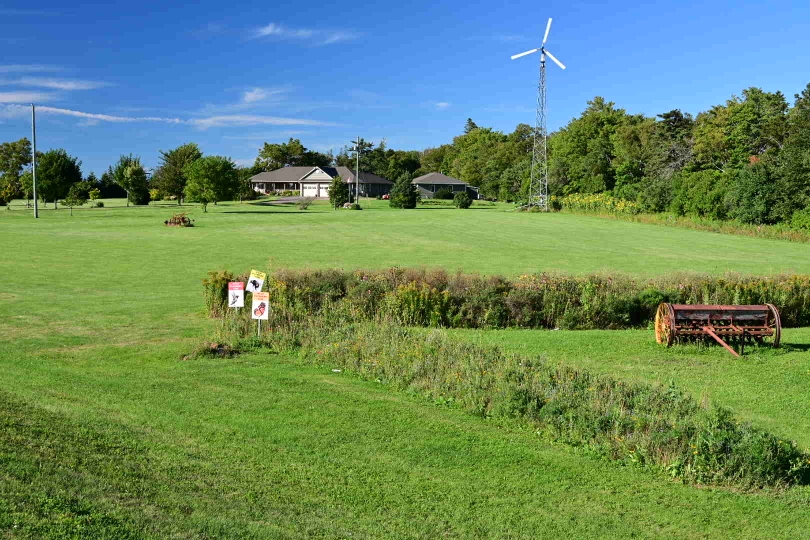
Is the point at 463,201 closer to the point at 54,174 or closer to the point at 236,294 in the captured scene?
the point at 54,174

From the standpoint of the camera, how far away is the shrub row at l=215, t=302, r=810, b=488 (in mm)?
8039

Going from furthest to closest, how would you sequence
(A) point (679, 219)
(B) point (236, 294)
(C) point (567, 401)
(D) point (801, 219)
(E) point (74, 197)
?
1. (E) point (74, 197)
2. (A) point (679, 219)
3. (D) point (801, 219)
4. (B) point (236, 294)
5. (C) point (567, 401)

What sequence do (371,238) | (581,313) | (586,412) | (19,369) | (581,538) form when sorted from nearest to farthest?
(581,538) < (586,412) < (19,369) < (581,313) < (371,238)

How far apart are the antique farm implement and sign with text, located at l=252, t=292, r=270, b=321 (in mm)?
8674

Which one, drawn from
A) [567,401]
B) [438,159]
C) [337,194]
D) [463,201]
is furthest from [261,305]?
[438,159]

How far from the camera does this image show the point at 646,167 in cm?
8212

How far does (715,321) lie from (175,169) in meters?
93.6

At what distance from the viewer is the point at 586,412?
9.51 meters

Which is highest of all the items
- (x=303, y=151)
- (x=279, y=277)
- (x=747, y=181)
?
(x=303, y=151)

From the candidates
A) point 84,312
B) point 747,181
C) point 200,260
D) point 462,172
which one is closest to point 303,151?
point 462,172

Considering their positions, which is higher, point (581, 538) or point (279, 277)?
point (279, 277)

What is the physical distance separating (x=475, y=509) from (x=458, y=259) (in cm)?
2545

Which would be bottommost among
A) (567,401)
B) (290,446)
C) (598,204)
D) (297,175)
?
(290,446)

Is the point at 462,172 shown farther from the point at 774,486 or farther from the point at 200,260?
the point at 774,486
